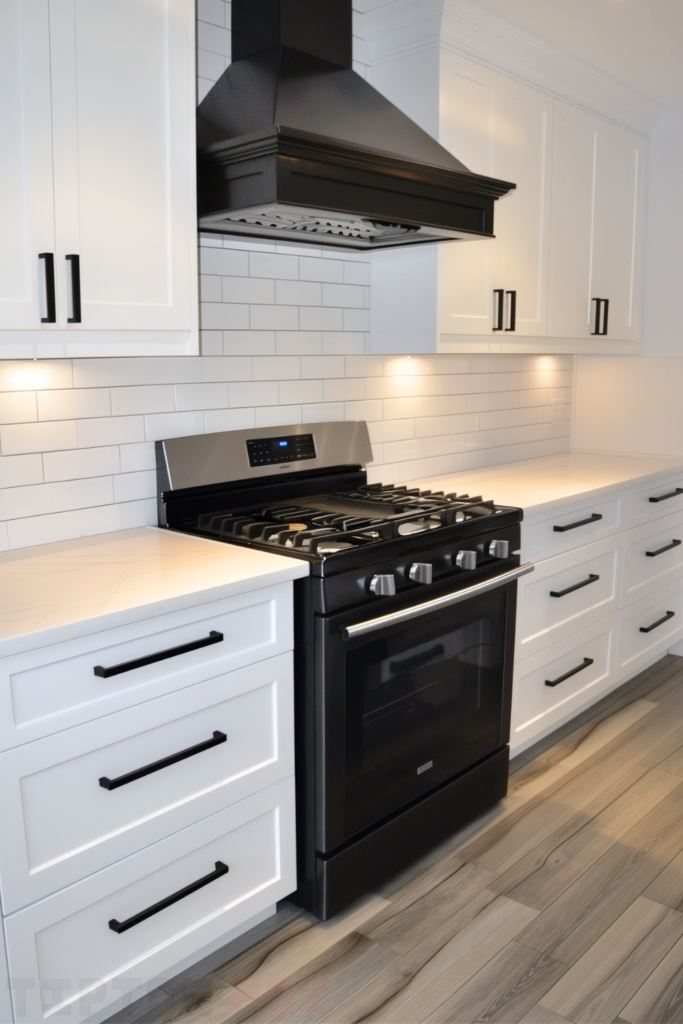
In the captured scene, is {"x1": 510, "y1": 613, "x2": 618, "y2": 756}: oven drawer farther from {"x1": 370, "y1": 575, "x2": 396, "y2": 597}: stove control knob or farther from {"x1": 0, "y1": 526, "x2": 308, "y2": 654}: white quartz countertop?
{"x1": 0, "y1": 526, "x2": 308, "y2": 654}: white quartz countertop

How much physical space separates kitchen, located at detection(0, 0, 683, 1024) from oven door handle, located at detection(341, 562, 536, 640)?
0.01 metres

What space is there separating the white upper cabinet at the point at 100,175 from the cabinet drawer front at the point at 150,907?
1.07 metres

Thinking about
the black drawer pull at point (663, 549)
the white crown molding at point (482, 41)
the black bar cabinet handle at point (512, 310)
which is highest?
the white crown molding at point (482, 41)

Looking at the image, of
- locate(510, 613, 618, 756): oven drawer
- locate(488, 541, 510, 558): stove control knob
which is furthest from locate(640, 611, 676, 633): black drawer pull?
locate(488, 541, 510, 558): stove control knob

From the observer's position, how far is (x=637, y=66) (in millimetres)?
3123

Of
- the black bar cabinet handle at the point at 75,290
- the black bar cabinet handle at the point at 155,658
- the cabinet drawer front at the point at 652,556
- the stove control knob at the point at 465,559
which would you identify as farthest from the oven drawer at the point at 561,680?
the black bar cabinet handle at the point at 75,290

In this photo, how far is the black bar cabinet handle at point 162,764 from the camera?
162 cm

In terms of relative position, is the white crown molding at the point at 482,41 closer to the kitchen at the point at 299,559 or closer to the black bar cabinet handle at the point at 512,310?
the kitchen at the point at 299,559

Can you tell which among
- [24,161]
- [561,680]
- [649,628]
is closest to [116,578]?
[24,161]

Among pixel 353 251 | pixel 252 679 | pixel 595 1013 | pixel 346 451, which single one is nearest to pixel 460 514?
pixel 346 451

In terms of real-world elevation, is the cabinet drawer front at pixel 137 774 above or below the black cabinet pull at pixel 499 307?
below

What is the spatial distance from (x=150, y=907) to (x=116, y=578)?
26.9 inches

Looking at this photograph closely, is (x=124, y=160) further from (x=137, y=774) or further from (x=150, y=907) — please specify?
(x=150, y=907)

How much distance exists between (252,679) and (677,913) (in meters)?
1.26
